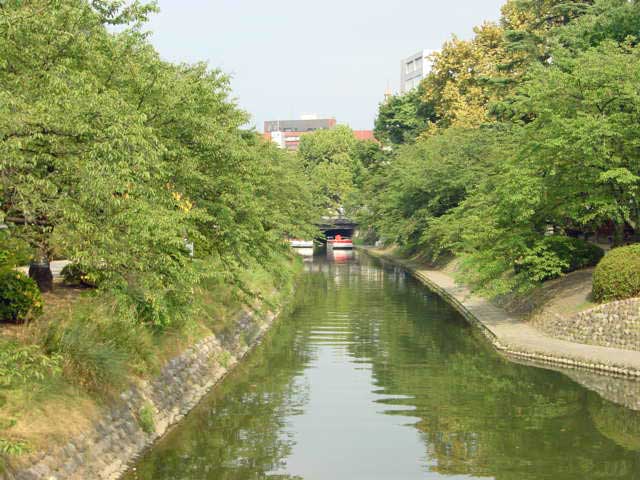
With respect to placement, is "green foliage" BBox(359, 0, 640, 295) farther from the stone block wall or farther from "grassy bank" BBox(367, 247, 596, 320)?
the stone block wall

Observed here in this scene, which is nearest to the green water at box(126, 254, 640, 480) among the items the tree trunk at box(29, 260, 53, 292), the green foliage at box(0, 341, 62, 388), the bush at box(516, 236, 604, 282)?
the green foliage at box(0, 341, 62, 388)

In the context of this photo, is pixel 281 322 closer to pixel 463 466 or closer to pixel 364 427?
pixel 364 427

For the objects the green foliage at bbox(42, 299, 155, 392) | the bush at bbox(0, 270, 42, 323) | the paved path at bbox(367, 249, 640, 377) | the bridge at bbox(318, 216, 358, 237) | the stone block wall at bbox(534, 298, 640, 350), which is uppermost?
the bridge at bbox(318, 216, 358, 237)

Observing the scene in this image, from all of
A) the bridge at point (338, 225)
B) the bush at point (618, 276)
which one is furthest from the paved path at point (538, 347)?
the bridge at point (338, 225)

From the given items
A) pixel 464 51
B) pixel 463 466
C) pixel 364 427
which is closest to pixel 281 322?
pixel 364 427

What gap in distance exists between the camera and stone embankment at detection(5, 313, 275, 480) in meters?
14.8

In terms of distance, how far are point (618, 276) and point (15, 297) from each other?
2083cm

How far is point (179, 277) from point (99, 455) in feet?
14.7

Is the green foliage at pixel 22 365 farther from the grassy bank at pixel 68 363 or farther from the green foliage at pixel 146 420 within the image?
the green foliage at pixel 146 420

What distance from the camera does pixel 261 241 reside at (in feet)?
108

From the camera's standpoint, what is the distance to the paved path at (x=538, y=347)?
A: 2708 centimetres

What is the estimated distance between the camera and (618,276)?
30453mm

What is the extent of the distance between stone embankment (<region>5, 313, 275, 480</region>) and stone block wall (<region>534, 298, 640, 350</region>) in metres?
12.8

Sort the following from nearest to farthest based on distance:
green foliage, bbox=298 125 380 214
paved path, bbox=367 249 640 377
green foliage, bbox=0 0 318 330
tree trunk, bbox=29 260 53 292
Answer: green foliage, bbox=0 0 318 330 < tree trunk, bbox=29 260 53 292 < paved path, bbox=367 249 640 377 < green foliage, bbox=298 125 380 214
